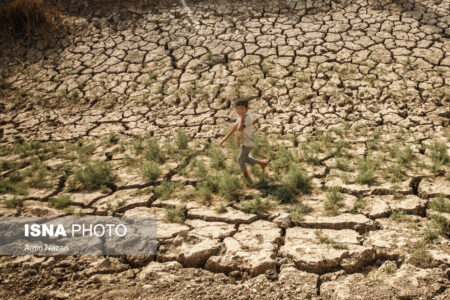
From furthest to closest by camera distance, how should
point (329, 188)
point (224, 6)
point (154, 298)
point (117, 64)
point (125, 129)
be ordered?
point (224, 6), point (117, 64), point (125, 129), point (329, 188), point (154, 298)

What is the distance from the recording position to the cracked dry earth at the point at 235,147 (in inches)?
90.7

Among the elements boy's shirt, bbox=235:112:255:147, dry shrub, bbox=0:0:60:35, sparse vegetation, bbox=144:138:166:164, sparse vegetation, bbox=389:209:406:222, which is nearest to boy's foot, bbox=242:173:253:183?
boy's shirt, bbox=235:112:255:147

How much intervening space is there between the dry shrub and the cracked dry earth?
16.9 inches

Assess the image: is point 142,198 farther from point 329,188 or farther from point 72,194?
point 329,188

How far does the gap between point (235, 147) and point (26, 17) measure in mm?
5527

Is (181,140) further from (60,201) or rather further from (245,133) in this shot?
(60,201)

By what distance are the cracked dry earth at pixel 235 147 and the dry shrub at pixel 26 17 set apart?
43cm

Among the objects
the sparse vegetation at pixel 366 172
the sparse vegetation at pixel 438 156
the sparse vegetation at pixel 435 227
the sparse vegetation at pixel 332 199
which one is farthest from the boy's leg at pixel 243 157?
the sparse vegetation at pixel 438 156

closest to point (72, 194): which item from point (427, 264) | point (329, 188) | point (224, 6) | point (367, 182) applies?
point (329, 188)

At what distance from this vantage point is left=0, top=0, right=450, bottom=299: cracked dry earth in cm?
230

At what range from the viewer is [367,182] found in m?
3.27

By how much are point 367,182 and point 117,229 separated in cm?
228

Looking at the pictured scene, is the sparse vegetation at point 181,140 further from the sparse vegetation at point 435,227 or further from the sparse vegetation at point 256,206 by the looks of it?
the sparse vegetation at point 435,227

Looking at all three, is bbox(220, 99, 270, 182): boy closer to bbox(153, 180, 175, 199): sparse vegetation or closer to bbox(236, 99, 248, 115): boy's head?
bbox(236, 99, 248, 115): boy's head
